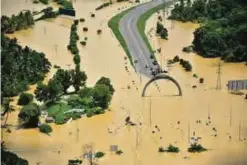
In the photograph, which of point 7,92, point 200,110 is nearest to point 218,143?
point 200,110

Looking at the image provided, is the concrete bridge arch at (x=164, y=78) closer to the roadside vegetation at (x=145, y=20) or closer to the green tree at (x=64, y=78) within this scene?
the green tree at (x=64, y=78)

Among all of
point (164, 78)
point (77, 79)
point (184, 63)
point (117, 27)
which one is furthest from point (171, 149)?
point (117, 27)

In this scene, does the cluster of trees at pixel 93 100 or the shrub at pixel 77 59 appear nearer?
the cluster of trees at pixel 93 100

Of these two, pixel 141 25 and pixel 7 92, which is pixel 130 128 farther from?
pixel 141 25

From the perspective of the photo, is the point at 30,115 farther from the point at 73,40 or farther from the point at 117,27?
the point at 117,27

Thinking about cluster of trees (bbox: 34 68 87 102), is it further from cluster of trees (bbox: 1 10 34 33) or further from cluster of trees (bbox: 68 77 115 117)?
cluster of trees (bbox: 1 10 34 33)

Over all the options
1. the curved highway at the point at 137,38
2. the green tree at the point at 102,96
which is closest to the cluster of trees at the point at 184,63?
the curved highway at the point at 137,38
